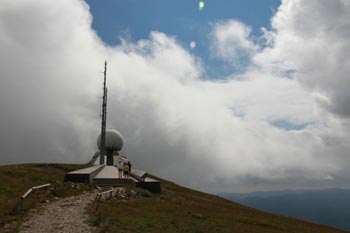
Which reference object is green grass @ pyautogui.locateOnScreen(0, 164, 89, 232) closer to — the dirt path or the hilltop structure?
the dirt path

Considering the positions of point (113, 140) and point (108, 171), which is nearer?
point (108, 171)

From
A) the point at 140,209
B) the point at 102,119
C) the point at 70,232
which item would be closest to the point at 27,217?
the point at 70,232

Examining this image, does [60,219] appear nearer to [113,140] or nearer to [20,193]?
[20,193]

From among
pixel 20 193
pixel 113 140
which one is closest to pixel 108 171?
pixel 20 193

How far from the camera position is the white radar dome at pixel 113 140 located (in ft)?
252

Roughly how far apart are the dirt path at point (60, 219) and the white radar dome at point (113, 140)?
54.6 m

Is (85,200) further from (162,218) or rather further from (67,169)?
(67,169)

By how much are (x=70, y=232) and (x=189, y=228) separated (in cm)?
713

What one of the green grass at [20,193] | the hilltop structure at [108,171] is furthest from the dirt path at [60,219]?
the hilltop structure at [108,171]

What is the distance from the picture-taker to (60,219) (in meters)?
17.1

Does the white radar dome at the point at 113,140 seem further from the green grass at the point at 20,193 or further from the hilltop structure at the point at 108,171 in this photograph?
the green grass at the point at 20,193

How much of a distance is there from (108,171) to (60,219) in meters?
30.9

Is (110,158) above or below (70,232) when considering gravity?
above

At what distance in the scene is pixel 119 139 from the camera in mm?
79750
